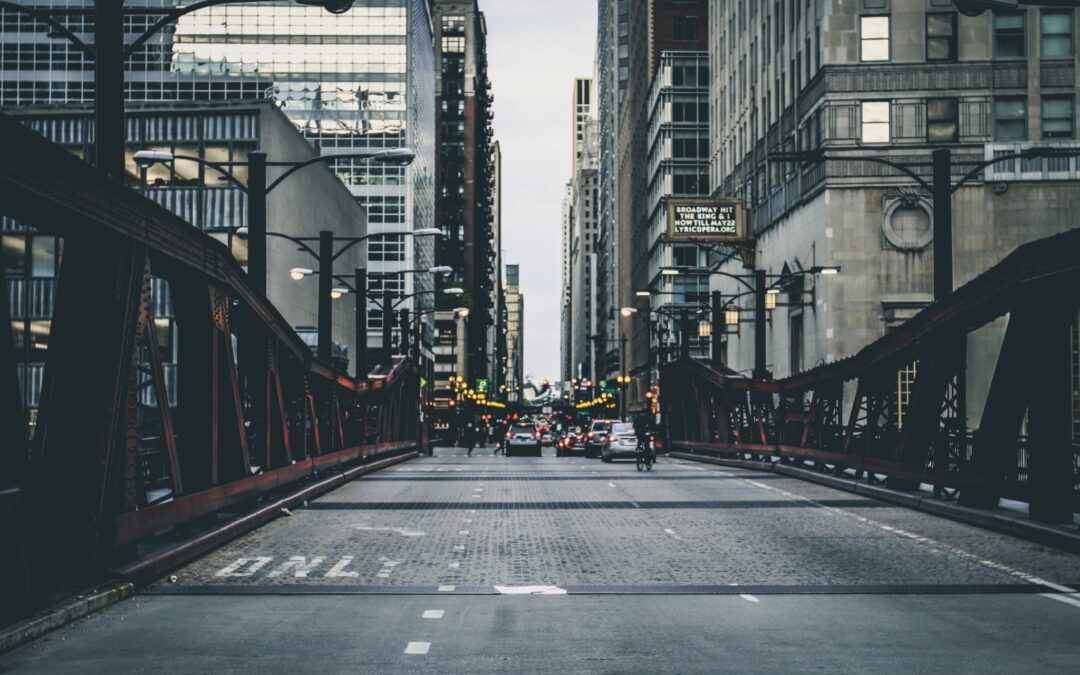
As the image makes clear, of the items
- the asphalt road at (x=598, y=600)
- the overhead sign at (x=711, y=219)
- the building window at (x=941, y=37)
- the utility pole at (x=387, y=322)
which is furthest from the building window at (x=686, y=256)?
the asphalt road at (x=598, y=600)

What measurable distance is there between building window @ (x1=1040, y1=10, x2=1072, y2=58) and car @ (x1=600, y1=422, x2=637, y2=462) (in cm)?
2358

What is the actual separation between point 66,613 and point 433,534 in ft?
25.7

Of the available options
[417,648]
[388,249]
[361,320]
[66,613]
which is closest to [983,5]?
[417,648]

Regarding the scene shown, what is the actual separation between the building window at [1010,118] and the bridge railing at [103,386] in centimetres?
4494

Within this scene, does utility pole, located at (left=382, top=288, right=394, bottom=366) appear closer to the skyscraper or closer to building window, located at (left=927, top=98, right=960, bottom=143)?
building window, located at (left=927, top=98, right=960, bottom=143)

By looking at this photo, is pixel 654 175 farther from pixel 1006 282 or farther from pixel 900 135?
pixel 1006 282

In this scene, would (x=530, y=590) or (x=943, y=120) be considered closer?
(x=530, y=590)

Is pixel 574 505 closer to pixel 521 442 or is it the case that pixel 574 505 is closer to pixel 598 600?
pixel 598 600

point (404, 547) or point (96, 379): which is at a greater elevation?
point (96, 379)

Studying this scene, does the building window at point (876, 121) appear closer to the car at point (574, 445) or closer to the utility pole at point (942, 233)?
the car at point (574, 445)

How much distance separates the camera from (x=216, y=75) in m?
100

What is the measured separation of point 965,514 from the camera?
19.2 metres

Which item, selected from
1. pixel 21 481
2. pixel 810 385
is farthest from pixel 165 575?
pixel 810 385

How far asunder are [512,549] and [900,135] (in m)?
45.0
